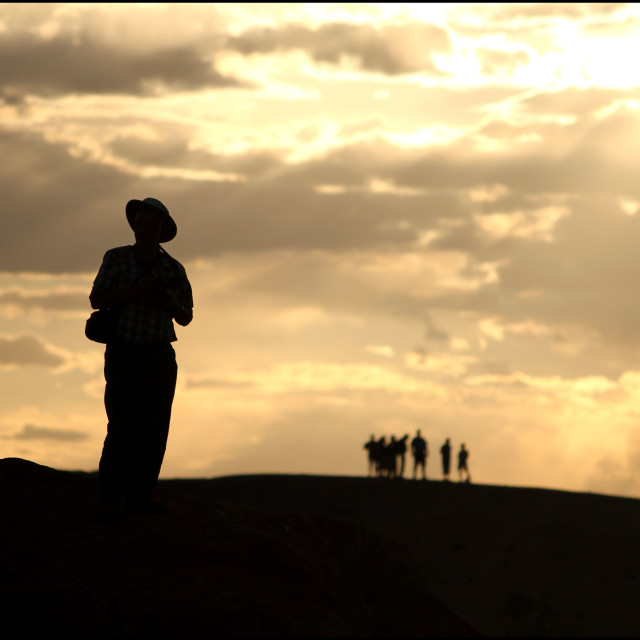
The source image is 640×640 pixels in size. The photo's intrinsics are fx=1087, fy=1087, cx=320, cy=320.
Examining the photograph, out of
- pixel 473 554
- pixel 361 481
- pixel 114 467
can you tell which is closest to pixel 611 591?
pixel 473 554

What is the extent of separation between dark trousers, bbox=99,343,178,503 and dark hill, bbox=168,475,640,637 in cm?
937

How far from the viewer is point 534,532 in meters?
25.8

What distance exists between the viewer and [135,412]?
7.59m

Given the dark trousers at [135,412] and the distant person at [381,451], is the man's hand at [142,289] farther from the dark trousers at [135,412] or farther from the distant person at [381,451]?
the distant person at [381,451]

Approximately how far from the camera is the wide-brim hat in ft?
25.2

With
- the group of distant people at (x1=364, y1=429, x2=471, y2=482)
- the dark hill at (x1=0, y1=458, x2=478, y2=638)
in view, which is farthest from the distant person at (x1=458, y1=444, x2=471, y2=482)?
the dark hill at (x1=0, y1=458, x2=478, y2=638)

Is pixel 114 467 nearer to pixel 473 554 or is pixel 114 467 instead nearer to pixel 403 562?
pixel 403 562

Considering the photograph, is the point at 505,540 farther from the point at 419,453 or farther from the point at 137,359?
the point at 137,359

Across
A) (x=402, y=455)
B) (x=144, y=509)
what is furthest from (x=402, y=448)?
(x=144, y=509)

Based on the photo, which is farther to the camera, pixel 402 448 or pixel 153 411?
pixel 402 448

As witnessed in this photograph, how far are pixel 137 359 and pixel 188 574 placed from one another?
1.56 m

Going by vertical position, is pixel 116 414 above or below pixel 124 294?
below

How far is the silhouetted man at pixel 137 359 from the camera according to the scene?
24.8 feet

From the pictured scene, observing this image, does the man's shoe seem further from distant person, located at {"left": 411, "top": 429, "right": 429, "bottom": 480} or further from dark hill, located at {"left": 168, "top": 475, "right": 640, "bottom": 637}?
distant person, located at {"left": 411, "top": 429, "right": 429, "bottom": 480}
